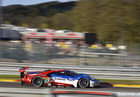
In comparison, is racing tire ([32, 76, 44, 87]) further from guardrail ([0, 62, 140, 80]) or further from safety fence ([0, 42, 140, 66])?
safety fence ([0, 42, 140, 66])

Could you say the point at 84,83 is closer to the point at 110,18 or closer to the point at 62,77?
the point at 62,77

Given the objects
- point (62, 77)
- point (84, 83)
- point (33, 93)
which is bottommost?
point (84, 83)

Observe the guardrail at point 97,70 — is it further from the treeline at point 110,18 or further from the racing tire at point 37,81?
the treeline at point 110,18

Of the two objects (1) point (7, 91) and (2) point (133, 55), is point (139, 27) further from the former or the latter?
(1) point (7, 91)

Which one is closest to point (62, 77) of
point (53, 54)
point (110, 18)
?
point (53, 54)

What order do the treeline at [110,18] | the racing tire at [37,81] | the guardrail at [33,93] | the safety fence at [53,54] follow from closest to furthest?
Result: the guardrail at [33,93]
the racing tire at [37,81]
the safety fence at [53,54]
the treeline at [110,18]


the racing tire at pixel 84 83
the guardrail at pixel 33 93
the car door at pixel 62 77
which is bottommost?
the racing tire at pixel 84 83

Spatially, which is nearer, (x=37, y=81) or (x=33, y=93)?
(x=33, y=93)

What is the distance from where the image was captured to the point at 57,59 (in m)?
13.9

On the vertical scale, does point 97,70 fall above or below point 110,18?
below

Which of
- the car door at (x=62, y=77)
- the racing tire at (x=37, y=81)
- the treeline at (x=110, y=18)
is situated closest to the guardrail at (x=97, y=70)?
the car door at (x=62, y=77)

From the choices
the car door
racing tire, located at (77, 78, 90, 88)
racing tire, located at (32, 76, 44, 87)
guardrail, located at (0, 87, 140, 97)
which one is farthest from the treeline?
guardrail, located at (0, 87, 140, 97)

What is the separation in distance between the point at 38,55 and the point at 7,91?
32.6 ft

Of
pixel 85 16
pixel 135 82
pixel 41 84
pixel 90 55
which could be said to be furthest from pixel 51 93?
pixel 85 16
